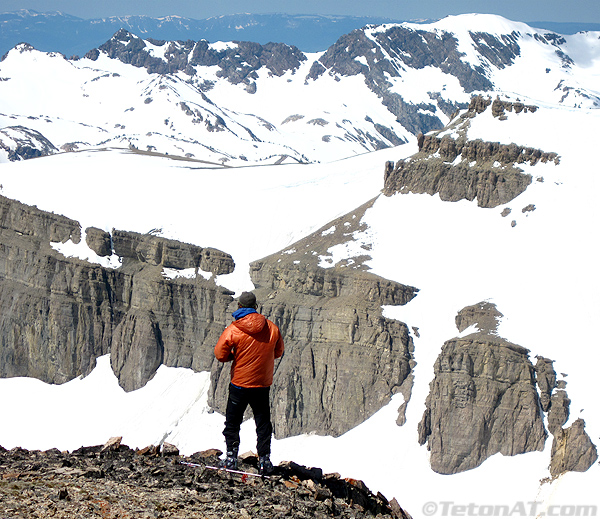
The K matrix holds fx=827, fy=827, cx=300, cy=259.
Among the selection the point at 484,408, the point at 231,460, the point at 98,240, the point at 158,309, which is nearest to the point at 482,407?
the point at 484,408

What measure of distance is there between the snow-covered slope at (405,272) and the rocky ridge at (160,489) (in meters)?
65.9

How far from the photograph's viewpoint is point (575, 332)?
95250 millimetres

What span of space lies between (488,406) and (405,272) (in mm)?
23718

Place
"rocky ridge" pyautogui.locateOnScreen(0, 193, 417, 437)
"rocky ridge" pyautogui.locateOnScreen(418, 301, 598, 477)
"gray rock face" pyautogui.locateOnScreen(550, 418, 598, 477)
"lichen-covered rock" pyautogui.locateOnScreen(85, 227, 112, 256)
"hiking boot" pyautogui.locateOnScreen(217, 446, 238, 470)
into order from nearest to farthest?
"hiking boot" pyautogui.locateOnScreen(217, 446, 238, 470) < "gray rock face" pyautogui.locateOnScreen(550, 418, 598, 477) < "rocky ridge" pyautogui.locateOnScreen(418, 301, 598, 477) < "rocky ridge" pyautogui.locateOnScreen(0, 193, 417, 437) < "lichen-covered rock" pyautogui.locateOnScreen(85, 227, 112, 256)

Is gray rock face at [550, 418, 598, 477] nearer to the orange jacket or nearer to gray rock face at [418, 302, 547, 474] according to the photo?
→ gray rock face at [418, 302, 547, 474]

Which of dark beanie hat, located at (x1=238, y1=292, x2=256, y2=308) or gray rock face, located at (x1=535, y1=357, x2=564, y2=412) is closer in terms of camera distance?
dark beanie hat, located at (x1=238, y1=292, x2=256, y2=308)

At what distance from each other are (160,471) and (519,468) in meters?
74.9

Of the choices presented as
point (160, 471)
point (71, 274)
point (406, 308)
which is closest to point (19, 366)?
point (71, 274)

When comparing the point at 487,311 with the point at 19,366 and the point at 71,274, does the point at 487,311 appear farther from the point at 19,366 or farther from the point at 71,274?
the point at 19,366

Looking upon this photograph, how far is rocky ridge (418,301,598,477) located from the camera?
294ft

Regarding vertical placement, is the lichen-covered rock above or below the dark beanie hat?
above

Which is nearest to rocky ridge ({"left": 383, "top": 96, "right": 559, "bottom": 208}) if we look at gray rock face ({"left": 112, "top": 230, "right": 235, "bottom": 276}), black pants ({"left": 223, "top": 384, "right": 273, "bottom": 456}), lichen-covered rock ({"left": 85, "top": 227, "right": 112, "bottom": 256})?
gray rock face ({"left": 112, "top": 230, "right": 235, "bottom": 276})

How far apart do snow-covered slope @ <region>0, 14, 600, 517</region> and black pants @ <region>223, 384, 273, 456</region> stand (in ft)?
220

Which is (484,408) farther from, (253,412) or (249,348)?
(249,348)
